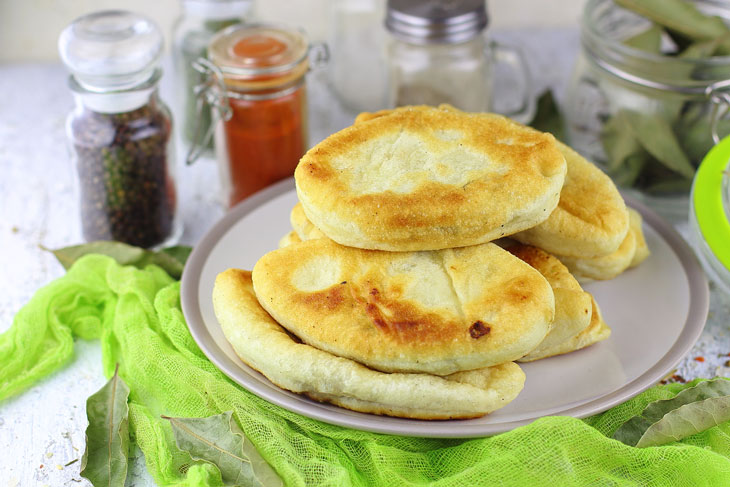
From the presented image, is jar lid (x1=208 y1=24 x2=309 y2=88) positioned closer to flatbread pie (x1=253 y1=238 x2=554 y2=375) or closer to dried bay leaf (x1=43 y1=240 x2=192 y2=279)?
dried bay leaf (x1=43 y1=240 x2=192 y2=279)

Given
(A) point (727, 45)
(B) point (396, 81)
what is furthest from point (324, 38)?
(A) point (727, 45)

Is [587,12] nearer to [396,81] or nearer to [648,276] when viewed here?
[396,81]

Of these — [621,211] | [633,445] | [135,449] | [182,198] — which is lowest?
[182,198]

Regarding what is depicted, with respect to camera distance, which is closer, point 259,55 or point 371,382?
point 371,382

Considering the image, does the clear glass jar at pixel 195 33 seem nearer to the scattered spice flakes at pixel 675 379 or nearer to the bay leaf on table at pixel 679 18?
the bay leaf on table at pixel 679 18

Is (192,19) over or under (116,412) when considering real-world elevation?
over

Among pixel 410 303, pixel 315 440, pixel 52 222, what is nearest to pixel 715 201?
pixel 410 303

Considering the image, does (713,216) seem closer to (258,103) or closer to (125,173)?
(258,103)
